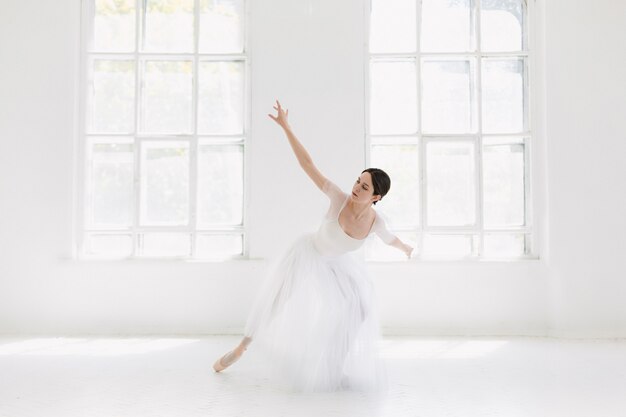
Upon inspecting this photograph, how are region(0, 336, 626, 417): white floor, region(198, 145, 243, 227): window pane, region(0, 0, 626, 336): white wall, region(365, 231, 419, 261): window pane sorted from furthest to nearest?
region(198, 145, 243, 227): window pane < region(365, 231, 419, 261): window pane < region(0, 0, 626, 336): white wall < region(0, 336, 626, 417): white floor

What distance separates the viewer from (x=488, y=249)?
480 cm

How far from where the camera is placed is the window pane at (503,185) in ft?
15.7

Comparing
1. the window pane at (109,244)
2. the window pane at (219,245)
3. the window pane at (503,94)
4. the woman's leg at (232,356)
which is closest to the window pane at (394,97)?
the window pane at (503,94)

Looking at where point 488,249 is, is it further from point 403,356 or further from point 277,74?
point 277,74

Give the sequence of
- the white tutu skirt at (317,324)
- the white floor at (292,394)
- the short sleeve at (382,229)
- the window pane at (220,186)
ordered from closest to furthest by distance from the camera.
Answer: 1. the white floor at (292,394)
2. the white tutu skirt at (317,324)
3. the short sleeve at (382,229)
4. the window pane at (220,186)

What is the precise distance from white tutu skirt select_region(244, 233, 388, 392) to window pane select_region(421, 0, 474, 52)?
7.53 ft

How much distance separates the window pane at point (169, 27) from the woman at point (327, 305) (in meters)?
1.91

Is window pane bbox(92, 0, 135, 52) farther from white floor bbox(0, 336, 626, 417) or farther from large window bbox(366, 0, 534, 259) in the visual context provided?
white floor bbox(0, 336, 626, 417)

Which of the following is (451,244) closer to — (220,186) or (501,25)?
(501,25)

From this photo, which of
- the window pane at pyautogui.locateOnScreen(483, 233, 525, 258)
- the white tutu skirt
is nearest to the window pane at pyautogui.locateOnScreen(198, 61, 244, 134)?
the white tutu skirt

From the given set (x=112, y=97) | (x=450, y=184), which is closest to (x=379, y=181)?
(x=450, y=184)

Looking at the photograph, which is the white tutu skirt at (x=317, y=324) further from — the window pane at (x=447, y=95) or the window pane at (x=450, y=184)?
the window pane at (x=447, y=95)

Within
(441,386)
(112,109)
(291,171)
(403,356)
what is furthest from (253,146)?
(441,386)

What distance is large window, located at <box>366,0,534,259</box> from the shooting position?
4.74 m
